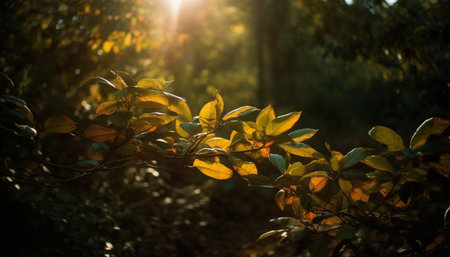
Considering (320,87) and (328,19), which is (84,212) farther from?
(320,87)

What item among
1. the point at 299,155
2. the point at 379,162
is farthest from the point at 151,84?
the point at 379,162

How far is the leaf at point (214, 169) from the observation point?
1.31 m

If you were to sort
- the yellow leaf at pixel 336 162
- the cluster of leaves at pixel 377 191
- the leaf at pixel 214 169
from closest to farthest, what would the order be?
the cluster of leaves at pixel 377 191
the yellow leaf at pixel 336 162
the leaf at pixel 214 169

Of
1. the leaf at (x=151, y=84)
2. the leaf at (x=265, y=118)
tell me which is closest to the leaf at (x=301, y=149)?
the leaf at (x=265, y=118)

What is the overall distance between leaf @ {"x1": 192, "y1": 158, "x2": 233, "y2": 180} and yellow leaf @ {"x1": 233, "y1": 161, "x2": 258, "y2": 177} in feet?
0.10

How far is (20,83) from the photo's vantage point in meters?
2.53

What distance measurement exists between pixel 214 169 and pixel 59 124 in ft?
1.95

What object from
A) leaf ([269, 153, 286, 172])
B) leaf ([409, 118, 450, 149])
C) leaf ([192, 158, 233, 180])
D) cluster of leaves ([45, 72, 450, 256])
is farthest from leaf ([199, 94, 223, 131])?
leaf ([409, 118, 450, 149])

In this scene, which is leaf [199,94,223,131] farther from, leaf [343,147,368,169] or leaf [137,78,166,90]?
leaf [343,147,368,169]

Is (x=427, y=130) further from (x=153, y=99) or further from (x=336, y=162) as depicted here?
(x=153, y=99)

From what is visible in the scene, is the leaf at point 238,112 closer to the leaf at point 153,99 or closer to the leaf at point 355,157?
the leaf at point 153,99

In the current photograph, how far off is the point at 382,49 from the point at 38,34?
9.20 ft

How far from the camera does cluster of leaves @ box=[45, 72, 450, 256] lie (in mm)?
1140

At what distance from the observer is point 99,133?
1264 millimetres
